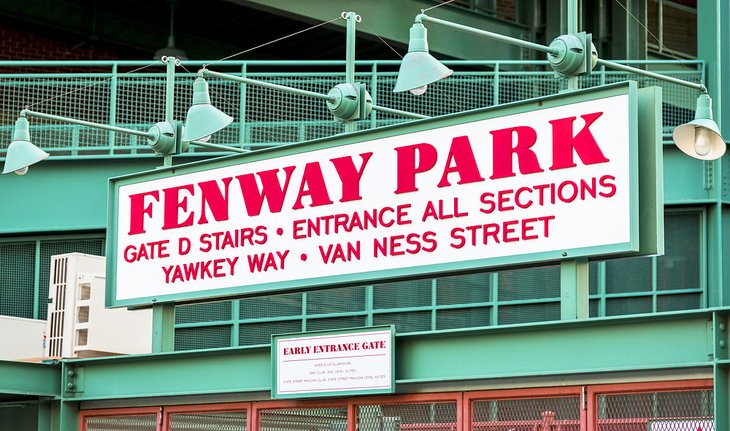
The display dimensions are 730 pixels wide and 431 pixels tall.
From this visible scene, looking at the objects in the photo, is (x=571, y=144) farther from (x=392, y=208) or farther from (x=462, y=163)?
(x=392, y=208)

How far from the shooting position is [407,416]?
14.5 m

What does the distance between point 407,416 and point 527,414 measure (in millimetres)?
1404

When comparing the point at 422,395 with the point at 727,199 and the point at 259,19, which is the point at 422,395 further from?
the point at 259,19

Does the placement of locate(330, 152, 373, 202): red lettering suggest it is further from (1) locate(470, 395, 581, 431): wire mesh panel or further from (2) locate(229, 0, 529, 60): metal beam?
(2) locate(229, 0, 529, 60): metal beam

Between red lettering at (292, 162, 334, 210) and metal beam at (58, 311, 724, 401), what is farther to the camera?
red lettering at (292, 162, 334, 210)

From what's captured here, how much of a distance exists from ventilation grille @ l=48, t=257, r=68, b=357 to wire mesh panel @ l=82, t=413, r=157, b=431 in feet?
11.6

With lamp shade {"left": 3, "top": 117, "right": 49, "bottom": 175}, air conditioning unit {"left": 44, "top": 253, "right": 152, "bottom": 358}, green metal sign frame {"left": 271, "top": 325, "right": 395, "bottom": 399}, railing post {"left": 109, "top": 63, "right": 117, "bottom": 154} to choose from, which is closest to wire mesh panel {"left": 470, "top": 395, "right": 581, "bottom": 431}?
green metal sign frame {"left": 271, "top": 325, "right": 395, "bottom": 399}

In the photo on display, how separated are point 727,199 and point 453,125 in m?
10.3

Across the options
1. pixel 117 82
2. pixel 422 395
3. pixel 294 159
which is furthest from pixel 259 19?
pixel 422 395

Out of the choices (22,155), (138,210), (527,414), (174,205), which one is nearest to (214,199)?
(174,205)

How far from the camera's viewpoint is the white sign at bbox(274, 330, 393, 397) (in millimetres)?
14664

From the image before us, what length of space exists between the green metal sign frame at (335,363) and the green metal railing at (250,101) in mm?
9703

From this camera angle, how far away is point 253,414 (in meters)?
15.8

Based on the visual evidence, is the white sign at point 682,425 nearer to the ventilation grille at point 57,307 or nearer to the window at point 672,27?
the ventilation grille at point 57,307
